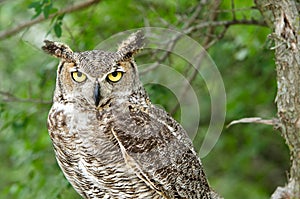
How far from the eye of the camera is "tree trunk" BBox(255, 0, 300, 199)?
3.28 meters

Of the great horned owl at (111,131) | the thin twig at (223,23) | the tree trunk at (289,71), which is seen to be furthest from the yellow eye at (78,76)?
the thin twig at (223,23)

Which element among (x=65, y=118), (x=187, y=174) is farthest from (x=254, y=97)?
(x=65, y=118)

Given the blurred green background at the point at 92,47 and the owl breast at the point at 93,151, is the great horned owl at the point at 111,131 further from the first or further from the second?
the blurred green background at the point at 92,47

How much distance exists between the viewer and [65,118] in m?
3.17

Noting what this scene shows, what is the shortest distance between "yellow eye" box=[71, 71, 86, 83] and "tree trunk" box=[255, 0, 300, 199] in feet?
3.17

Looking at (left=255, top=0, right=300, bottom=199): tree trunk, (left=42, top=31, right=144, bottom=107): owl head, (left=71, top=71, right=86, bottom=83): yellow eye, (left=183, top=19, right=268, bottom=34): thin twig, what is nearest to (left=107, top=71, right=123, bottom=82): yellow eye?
(left=42, top=31, right=144, bottom=107): owl head

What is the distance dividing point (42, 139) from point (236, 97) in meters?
1.56

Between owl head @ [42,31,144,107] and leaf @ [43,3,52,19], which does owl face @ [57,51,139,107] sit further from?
leaf @ [43,3,52,19]

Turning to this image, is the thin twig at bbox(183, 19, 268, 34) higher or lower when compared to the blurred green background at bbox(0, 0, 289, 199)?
higher

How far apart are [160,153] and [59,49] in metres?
0.71

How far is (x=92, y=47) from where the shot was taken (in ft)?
14.2

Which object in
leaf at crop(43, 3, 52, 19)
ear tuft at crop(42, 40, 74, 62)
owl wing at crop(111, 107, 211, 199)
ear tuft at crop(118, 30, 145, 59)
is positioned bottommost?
owl wing at crop(111, 107, 211, 199)

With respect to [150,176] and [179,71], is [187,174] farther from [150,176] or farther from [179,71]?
[179,71]

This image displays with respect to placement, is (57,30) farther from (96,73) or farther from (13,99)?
(96,73)
